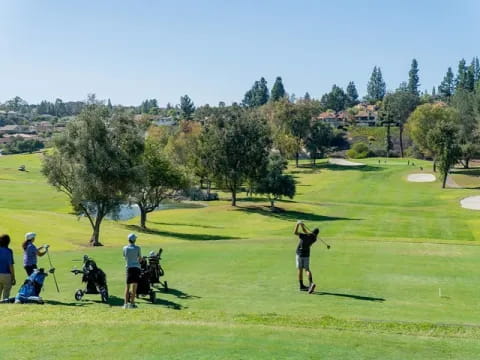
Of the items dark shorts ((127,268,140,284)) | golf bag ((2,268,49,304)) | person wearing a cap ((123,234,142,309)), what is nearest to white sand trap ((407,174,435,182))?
person wearing a cap ((123,234,142,309))

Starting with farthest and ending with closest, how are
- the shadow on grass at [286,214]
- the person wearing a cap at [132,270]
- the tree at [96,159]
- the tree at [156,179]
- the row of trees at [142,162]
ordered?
the shadow on grass at [286,214] → the tree at [156,179] → the row of trees at [142,162] → the tree at [96,159] → the person wearing a cap at [132,270]

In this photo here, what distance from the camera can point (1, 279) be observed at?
1761cm

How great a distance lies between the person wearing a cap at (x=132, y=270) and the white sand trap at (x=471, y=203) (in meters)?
71.0

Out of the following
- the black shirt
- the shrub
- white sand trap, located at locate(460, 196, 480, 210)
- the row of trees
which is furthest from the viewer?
the shrub

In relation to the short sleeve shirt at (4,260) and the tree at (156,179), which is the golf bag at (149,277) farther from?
the tree at (156,179)

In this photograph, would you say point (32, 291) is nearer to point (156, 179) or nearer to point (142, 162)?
point (142, 162)

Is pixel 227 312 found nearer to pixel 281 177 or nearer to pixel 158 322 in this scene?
pixel 158 322

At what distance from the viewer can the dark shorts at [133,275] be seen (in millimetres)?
17422

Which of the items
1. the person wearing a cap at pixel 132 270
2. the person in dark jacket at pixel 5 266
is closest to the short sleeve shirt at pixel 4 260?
the person in dark jacket at pixel 5 266

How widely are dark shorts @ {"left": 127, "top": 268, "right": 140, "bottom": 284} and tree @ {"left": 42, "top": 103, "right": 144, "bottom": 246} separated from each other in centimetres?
2725

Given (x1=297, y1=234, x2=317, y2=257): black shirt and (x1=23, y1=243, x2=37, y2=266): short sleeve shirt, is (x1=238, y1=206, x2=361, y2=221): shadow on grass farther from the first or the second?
(x1=23, y1=243, x2=37, y2=266): short sleeve shirt

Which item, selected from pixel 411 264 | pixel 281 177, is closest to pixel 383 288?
pixel 411 264

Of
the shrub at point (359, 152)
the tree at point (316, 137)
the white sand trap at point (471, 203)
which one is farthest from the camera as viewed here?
Answer: the shrub at point (359, 152)

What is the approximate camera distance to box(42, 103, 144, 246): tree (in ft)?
147
